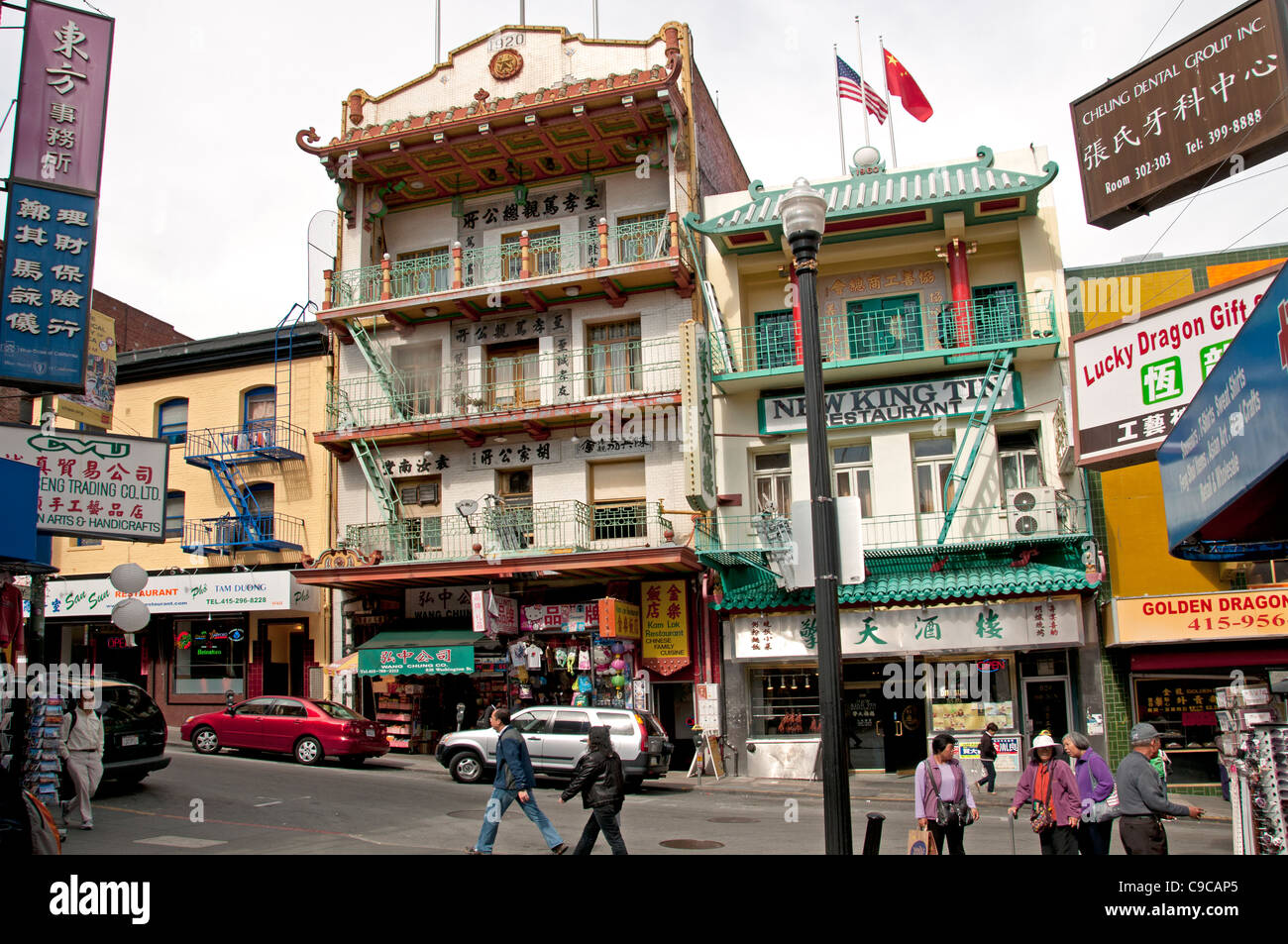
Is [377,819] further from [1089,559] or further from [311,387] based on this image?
[311,387]

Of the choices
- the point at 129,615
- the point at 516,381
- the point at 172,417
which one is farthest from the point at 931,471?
the point at 172,417

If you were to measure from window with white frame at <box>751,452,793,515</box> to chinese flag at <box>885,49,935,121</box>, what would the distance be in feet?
28.1

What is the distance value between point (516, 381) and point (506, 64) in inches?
332

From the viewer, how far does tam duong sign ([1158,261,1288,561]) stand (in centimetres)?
575

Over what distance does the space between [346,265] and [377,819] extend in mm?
17169

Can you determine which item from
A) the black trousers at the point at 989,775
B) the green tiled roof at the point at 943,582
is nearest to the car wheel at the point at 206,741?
the green tiled roof at the point at 943,582

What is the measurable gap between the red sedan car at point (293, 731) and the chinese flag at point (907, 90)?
18.4 metres

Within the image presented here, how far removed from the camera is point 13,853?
684 centimetres

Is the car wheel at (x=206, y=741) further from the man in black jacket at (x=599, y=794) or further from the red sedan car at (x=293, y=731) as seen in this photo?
the man in black jacket at (x=599, y=794)

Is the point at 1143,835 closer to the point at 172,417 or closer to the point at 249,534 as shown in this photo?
the point at 249,534

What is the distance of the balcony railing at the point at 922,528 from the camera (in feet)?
67.6

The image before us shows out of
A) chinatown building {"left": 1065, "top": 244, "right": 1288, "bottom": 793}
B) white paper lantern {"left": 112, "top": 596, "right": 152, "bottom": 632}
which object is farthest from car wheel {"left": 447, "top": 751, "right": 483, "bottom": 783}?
chinatown building {"left": 1065, "top": 244, "right": 1288, "bottom": 793}

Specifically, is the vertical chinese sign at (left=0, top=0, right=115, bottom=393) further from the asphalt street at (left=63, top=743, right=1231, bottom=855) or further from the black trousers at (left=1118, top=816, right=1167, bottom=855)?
the black trousers at (left=1118, top=816, right=1167, bottom=855)

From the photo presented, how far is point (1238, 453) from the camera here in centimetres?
659
